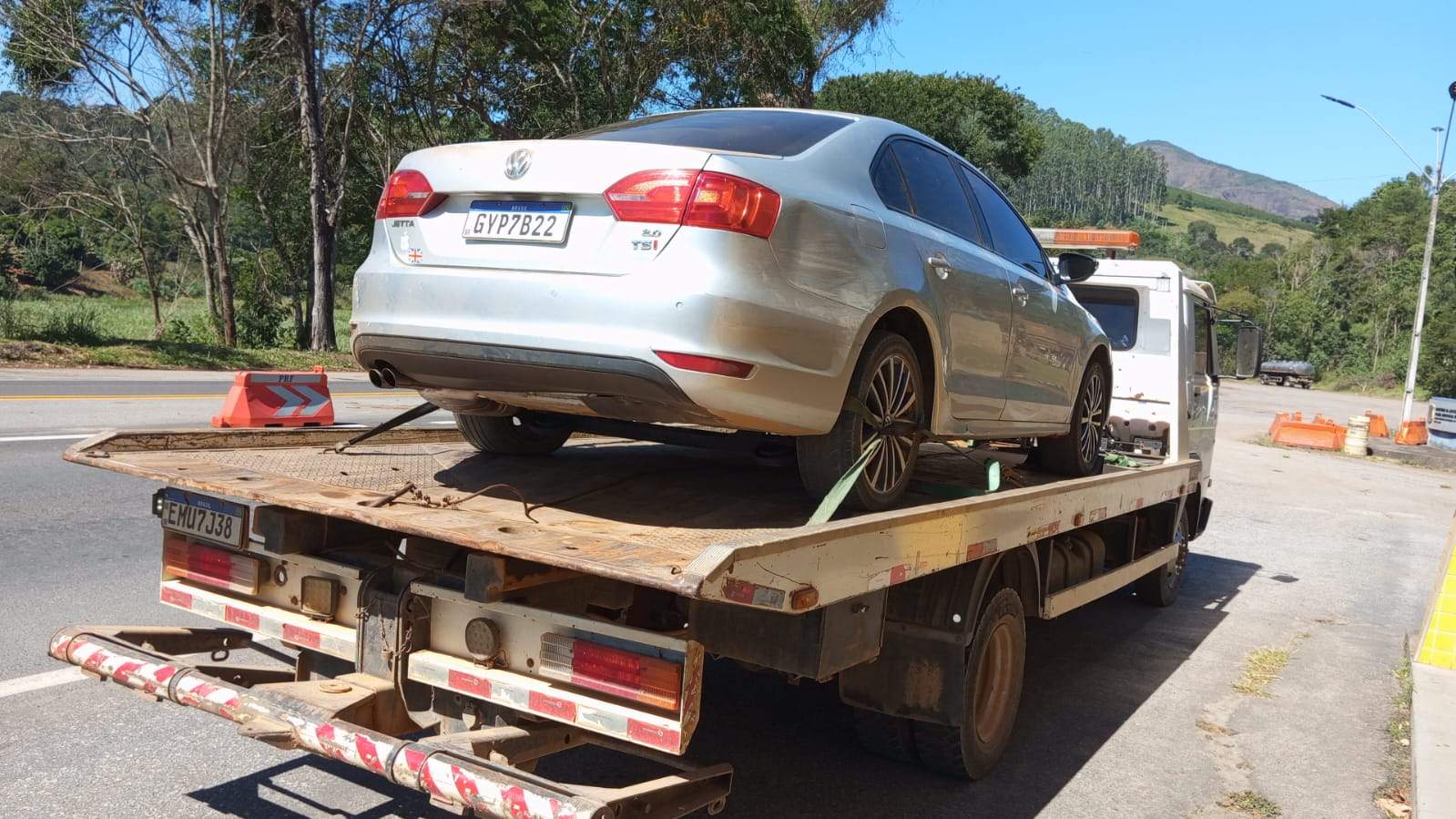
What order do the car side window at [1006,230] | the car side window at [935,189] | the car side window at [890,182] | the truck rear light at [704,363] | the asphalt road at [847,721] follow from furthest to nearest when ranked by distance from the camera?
the car side window at [1006,230]
the car side window at [935,189]
the car side window at [890,182]
the asphalt road at [847,721]
the truck rear light at [704,363]

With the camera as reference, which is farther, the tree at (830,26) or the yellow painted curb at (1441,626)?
the tree at (830,26)

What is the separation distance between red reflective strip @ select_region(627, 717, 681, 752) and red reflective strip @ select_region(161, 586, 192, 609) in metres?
1.88

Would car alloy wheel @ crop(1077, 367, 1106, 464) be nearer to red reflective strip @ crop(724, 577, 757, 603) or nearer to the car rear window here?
the car rear window

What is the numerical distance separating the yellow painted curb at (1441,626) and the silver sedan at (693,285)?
12.4ft

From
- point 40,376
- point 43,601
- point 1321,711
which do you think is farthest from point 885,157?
point 40,376

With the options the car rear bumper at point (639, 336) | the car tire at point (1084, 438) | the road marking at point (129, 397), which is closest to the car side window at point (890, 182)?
the car rear bumper at point (639, 336)

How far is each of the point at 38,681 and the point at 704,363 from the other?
10.2 ft

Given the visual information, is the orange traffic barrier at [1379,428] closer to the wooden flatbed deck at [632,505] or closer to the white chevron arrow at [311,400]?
the wooden flatbed deck at [632,505]

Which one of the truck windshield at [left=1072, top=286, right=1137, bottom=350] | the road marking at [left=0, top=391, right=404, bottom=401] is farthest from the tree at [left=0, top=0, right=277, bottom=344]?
the truck windshield at [left=1072, top=286, right=1137, bottom=350]

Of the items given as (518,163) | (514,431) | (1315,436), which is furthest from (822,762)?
(1315,436)

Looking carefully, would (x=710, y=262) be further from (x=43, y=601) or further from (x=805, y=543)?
(x=43, y=601)

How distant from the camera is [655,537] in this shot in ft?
11.0

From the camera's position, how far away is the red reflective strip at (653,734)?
2.77 meters

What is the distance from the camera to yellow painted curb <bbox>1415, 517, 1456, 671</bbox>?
6355 mm
